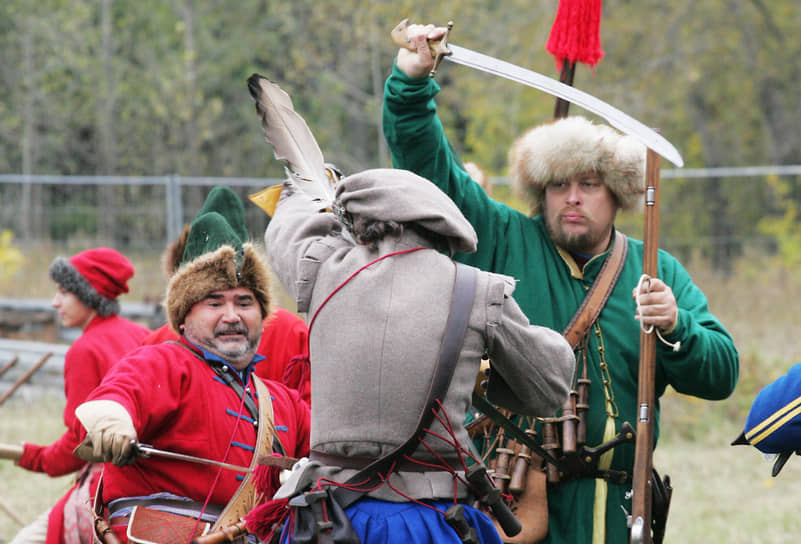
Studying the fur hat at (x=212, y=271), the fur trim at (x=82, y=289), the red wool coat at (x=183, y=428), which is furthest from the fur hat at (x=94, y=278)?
the red wool coat at (x=183, y=428)

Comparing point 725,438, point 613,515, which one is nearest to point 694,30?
point 725,438

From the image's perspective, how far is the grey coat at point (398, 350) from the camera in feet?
9.47

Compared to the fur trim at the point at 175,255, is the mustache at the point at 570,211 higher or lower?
higher

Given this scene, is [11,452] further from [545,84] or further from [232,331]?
[545,84]

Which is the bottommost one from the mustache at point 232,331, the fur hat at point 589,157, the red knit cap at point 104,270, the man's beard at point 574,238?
the mustache at point 232,331

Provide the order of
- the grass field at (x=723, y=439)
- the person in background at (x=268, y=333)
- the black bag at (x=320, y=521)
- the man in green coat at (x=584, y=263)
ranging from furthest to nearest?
the grass field at (x=723, y=439)
the person in background at (x=268, y=333)
the man in green coat at (x=584, y=263)
the black bag at (x=320, y=521)

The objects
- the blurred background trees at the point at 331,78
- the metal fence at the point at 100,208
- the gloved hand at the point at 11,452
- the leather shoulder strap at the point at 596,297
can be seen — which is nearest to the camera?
the leather shoulder strap at the point at 596,297

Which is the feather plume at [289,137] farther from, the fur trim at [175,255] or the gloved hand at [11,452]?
the gloved hand at [11,452]

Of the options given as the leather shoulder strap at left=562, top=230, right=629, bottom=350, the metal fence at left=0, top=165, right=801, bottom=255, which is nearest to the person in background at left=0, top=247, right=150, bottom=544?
the leather shoulder strap at left=562, top=230, right=629, bottom=350

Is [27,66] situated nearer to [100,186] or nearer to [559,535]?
[100,186]

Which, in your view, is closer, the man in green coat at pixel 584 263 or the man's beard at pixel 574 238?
the man in green coat at pixel 584 263

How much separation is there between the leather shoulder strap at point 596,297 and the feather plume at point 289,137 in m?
1.08

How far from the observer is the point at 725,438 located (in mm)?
9742

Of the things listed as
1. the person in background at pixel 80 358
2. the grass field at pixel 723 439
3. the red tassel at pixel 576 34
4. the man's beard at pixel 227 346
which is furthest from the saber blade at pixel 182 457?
the grass field at pixel 723 439
